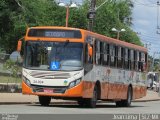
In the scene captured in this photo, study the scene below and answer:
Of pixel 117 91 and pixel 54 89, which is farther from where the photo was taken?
pixel 117 91

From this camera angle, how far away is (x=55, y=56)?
27.8 m

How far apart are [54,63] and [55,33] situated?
1.45 metres

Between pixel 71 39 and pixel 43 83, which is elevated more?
pixel 71 39

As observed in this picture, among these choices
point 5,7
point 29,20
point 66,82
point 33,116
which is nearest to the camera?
point 33,116

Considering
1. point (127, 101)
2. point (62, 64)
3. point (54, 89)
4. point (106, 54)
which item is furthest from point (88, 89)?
point (127, 101)

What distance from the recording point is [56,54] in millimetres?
27875

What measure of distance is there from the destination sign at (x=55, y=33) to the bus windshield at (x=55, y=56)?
0.37 m

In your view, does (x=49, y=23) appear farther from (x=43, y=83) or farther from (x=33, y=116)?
(x=33, y=116)

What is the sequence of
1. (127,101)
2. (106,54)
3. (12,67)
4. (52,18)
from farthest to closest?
(52,18) → (12,67) → (127,101) → (106,54)

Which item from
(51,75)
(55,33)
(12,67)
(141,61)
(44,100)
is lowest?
(44,100)

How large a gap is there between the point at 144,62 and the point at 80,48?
1138 cm

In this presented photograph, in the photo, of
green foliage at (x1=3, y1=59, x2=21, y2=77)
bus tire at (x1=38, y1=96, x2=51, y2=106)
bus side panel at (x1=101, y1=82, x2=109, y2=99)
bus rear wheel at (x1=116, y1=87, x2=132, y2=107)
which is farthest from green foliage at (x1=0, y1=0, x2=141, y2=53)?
bus tire at (x1=38, y1=96, x2=51, y2=106)

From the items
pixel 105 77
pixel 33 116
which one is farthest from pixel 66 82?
pixel 33 116

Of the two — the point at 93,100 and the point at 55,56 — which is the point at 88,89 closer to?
the point at 93,100
